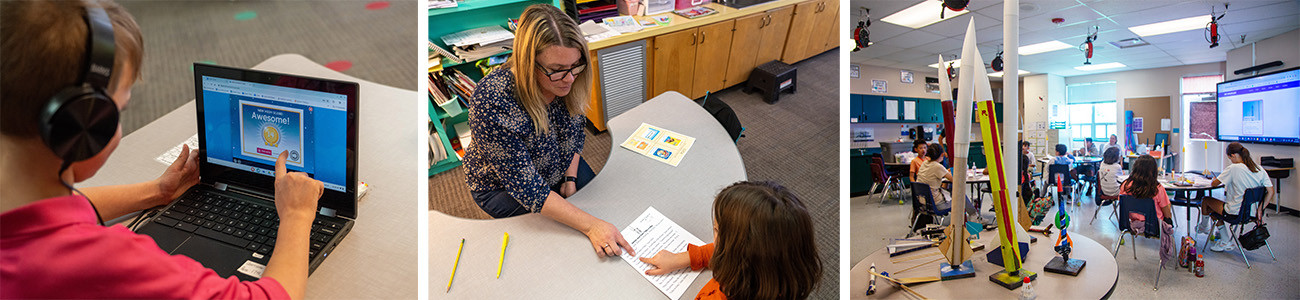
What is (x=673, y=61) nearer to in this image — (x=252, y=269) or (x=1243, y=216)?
(x=252, y=269)

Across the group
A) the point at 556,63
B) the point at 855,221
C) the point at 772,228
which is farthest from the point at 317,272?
the point at 855,221

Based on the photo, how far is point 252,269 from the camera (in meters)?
0.99

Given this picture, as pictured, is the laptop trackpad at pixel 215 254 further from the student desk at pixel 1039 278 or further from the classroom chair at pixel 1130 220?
the classroom chair at pixel 1130 220

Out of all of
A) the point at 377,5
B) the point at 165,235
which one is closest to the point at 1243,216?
the point at 165,235

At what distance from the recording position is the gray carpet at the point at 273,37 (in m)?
3.19

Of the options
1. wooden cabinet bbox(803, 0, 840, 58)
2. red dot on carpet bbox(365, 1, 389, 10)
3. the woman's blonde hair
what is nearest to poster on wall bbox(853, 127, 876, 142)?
wooden cabinet bbox(803, 0, 840, 58)

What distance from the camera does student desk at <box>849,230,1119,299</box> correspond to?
158cm

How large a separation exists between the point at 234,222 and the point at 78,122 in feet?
1.90

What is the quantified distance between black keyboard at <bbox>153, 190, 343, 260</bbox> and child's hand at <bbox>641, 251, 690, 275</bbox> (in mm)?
754

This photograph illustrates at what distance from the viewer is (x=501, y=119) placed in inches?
55.4

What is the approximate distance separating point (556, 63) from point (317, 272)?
0.79 meters

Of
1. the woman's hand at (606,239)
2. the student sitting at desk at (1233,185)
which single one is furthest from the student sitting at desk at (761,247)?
the student sitting at desk at (1233,185)

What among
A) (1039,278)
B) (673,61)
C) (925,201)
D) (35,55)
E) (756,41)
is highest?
(756,41)

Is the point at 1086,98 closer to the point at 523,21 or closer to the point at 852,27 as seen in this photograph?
the point at 852,27
